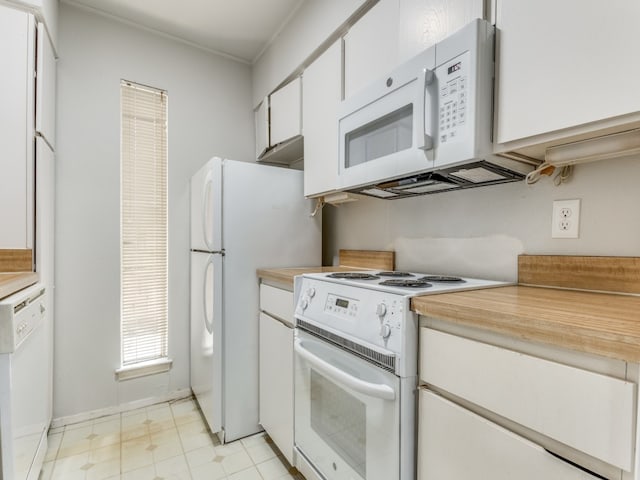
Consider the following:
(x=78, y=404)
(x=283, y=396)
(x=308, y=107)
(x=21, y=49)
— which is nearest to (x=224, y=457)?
(x=283, y=396)

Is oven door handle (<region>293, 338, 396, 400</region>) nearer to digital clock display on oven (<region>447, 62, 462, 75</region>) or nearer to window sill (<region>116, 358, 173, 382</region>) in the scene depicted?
digital clock display on oven (<region>447, 62, 462, 75</region>)

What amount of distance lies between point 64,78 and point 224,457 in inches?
93.2

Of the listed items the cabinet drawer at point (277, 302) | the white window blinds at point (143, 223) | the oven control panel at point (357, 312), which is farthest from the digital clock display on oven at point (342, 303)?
the white window blinds at point (143, 223)

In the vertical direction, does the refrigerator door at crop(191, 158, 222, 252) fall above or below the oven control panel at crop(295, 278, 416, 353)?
above

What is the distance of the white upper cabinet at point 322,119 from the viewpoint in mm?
1651

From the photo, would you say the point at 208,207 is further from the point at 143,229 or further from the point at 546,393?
the point at 546,393

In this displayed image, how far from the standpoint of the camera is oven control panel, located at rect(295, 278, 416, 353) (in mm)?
951

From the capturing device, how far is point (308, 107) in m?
1.88

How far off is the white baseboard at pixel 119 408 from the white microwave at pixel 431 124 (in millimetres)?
1953

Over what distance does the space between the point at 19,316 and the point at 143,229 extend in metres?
1.19

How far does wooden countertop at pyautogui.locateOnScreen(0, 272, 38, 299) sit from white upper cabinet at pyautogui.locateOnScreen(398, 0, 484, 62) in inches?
63.4

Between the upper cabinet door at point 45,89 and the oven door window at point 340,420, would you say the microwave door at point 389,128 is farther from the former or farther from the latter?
the upper cabinet door at point 45,89

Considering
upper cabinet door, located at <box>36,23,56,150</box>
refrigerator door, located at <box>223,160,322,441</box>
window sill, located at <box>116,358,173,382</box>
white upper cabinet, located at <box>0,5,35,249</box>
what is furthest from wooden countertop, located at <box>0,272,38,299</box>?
window sill, located at <box>116,358,173,382</box>

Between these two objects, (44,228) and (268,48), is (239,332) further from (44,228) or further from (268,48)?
(268,48)
